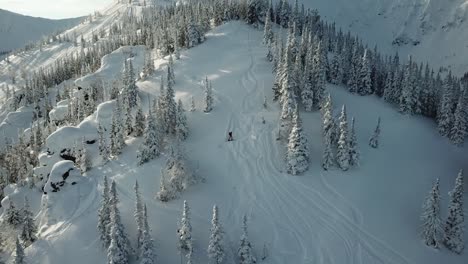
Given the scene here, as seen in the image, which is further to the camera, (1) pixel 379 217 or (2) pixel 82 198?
(2) pixel 82 198

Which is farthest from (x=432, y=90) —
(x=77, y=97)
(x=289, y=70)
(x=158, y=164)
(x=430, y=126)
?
(x=77, y=97)

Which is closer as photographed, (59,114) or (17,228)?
(17,228)

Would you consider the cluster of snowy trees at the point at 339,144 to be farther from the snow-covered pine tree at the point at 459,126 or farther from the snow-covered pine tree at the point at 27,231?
the snow-covered pine tree at the point at 27,231

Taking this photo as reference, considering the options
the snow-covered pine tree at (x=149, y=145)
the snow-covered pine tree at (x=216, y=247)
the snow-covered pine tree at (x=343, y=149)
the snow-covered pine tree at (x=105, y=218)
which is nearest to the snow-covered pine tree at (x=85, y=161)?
the snow-covered pine tree at (x=149, y=145)

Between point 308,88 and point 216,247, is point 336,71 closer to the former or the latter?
point 308,88

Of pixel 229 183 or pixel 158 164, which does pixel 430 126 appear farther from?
pixel 158 164

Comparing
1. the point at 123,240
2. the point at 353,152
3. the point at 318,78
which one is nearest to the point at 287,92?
the point at 318,78
